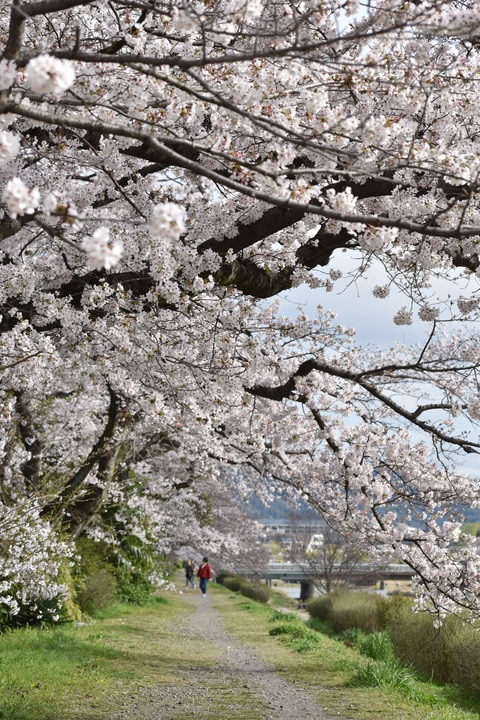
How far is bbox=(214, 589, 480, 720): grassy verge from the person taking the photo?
7.54 m

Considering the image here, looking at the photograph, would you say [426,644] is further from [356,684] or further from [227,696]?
[227,696]

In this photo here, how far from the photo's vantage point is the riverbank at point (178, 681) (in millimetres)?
7195

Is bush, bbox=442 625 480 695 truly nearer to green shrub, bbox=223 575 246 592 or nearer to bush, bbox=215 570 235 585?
green shrub, bbox=223 575 246 592

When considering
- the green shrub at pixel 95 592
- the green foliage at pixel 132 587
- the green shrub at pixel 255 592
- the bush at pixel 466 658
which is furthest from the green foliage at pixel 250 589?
the bush at pixel 466 658

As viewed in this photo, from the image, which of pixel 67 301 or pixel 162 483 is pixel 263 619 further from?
pixel 67 301

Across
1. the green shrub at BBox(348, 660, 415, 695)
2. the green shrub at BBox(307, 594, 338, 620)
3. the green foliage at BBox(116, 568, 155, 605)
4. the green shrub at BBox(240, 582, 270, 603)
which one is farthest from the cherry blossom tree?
the green shrub at BBox(240, 582, 270, 603)

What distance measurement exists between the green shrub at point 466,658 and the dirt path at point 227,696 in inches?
113

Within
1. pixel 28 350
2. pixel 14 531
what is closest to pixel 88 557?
pixel 14 531

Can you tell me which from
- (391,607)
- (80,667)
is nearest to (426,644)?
(391,607)

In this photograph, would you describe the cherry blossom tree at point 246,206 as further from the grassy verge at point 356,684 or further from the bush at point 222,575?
the bush at point 222,575

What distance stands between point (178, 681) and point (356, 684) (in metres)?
2.14

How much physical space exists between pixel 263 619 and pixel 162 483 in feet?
13.9

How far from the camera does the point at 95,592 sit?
51.8 feet

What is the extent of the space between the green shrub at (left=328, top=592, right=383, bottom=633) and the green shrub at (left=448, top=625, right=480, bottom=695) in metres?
6.88
